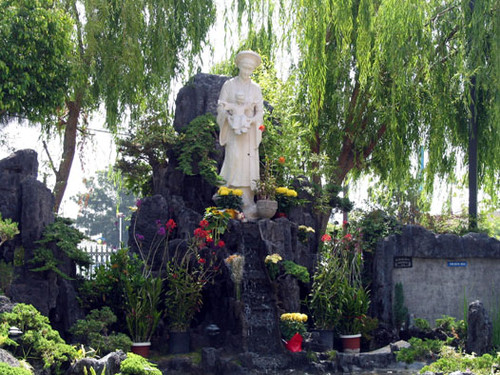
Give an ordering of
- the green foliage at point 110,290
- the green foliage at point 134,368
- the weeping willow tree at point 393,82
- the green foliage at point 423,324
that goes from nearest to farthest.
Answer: the green foliage at point 134,368 → the green foliage at point 110,290 → the green foliage at point 423,324 → the weeping willow tree at point 393,82

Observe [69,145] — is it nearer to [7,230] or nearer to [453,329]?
[7,230]

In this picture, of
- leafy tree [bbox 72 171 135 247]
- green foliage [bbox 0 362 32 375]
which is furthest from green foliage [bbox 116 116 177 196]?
leafy tree [bbox 72 171 135 247]

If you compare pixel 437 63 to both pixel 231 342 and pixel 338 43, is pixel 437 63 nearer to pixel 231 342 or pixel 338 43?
pixel 338 43

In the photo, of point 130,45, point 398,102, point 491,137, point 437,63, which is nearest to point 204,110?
point 130,45

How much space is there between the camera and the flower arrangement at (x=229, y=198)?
1129 centimetres

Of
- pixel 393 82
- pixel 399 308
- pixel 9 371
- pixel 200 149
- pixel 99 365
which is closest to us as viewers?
pixel 9 371

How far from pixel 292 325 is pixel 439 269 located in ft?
11.2

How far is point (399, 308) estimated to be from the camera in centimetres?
1147

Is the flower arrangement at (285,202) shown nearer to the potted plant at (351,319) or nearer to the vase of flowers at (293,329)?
the potted plant at (351,319)

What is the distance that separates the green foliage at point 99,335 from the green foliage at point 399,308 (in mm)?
4646

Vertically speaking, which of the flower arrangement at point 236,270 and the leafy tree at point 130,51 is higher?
the leafy tree at point 130,51

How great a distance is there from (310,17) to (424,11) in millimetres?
2276

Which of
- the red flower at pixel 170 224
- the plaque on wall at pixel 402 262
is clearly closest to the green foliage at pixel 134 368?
the red flower at pixel 170 224

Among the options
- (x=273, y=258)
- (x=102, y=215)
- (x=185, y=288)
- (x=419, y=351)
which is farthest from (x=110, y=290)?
(x=102, y=215)
